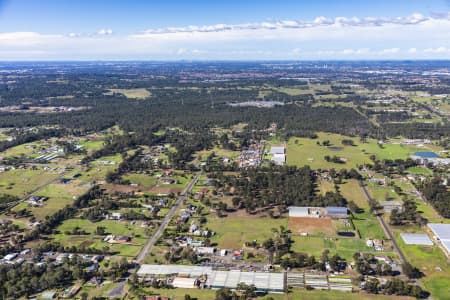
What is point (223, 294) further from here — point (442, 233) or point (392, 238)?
point (442, 233)

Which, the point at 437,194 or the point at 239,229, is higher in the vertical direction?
the point at 437,194

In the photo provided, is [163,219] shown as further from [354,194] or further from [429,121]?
[429,121]

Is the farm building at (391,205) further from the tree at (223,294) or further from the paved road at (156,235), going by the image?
the paved road at (156,235)

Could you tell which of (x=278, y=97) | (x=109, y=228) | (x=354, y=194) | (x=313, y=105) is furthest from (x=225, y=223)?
(x=278, y=97)

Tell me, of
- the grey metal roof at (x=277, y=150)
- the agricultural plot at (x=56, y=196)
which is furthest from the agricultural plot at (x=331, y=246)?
the grey metal roof at (x=277, y=150)

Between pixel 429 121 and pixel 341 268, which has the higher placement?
pixel 429 121

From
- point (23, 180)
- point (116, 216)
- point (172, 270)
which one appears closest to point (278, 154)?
point (116, 216)
